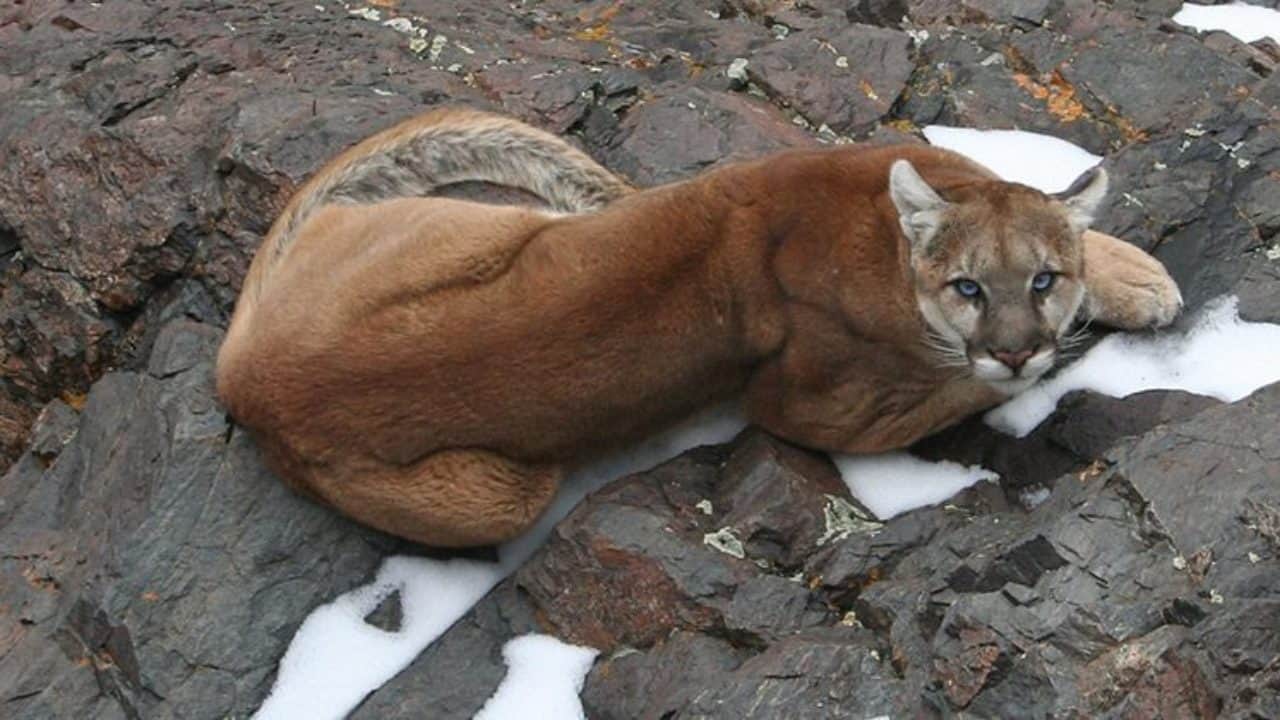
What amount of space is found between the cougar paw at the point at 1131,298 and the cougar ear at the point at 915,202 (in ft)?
2.95

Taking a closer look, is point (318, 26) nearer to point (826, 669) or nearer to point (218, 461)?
point (218, 461)

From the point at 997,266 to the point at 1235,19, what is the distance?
5083mm

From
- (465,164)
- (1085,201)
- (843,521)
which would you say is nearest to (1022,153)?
(1085,201)

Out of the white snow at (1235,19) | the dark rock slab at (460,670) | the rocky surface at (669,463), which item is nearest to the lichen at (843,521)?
the rocky surface at (669,463)

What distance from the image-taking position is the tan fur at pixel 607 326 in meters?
9.19

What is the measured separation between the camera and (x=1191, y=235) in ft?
34.0

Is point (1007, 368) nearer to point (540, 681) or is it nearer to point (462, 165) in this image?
point (540, 681)

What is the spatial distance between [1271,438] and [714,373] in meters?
2.76

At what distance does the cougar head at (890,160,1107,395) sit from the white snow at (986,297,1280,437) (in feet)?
0.72

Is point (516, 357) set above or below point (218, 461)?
above

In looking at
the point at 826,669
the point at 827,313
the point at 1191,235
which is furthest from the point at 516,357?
the point at 1191,235

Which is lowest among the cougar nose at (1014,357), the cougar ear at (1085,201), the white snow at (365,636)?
the white snow at (365,636)

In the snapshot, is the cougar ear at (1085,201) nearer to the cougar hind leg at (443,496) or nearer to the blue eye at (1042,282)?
the blue eye at (1042,282)

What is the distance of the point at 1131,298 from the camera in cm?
968
